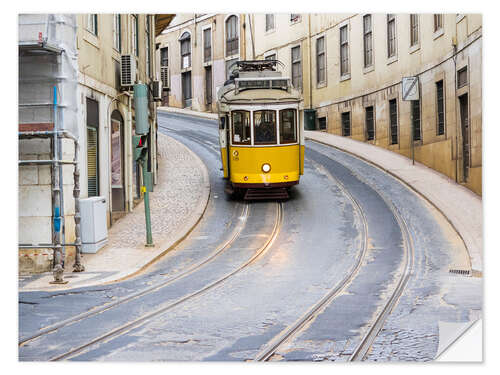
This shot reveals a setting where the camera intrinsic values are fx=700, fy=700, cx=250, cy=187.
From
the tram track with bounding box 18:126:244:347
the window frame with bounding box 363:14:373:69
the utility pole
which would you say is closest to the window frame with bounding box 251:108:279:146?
the tram track with bounding box 18:126:244:347

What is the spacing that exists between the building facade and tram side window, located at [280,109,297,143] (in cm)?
359

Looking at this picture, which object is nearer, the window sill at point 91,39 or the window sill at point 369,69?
Result: the window sill at point 91,39

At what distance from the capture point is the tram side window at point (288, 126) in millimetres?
15625

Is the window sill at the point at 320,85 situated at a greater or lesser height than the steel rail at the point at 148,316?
greater

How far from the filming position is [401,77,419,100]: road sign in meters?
13.1

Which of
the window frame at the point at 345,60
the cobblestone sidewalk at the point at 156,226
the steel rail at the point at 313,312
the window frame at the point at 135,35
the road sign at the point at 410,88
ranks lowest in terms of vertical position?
the steel rail at the point at 313,312

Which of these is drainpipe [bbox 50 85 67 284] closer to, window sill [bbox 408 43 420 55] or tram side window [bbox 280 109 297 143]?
window sill [bbox 408 43 420 55]

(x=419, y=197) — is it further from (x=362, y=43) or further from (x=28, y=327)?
(x=28, y=327)

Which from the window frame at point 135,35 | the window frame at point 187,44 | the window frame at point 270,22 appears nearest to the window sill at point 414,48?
the window frame at point 270,22

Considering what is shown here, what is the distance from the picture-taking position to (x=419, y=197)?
14125 mm

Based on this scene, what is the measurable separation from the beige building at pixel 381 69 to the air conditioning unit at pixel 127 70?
1169 mm

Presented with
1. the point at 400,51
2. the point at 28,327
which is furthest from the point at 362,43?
the point at 28,327

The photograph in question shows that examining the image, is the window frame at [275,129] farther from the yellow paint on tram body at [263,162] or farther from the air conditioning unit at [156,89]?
the air conditioning unit at [156,89]

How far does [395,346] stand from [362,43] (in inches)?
306
